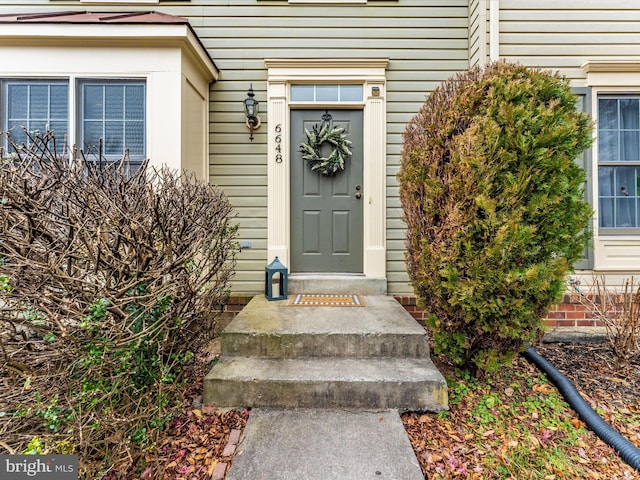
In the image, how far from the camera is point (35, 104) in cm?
334

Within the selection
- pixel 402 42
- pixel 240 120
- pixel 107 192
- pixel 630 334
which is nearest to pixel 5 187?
pixel 107 192

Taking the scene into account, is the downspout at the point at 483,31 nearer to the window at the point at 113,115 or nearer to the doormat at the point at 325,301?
the doormat at the point at 325,301

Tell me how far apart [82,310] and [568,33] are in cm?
502

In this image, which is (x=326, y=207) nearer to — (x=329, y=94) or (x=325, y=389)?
(x=329, y=94)

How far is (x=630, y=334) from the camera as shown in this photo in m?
2.74

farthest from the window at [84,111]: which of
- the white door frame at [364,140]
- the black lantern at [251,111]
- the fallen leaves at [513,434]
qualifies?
the fallen leaves at [513,434]

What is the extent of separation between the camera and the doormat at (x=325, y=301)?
332 centimetres

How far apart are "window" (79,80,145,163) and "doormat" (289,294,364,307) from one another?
2181mm

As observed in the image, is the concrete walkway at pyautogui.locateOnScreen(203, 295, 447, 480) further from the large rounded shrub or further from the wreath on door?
the wreath on door

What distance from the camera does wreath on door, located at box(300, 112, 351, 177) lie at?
391 cm

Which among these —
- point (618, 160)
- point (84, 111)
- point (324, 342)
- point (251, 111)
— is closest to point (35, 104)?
point (84, 111)

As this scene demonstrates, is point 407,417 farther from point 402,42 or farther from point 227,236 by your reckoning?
point 402,42

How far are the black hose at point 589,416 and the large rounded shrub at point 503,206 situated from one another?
1.63ft

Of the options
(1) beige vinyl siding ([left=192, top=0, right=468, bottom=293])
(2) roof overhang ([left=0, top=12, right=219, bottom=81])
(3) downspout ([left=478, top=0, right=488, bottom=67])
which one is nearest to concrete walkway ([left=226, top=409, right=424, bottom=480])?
(1) beige vinyl siding ([left=192, top=0, right=468, bottom=293])
